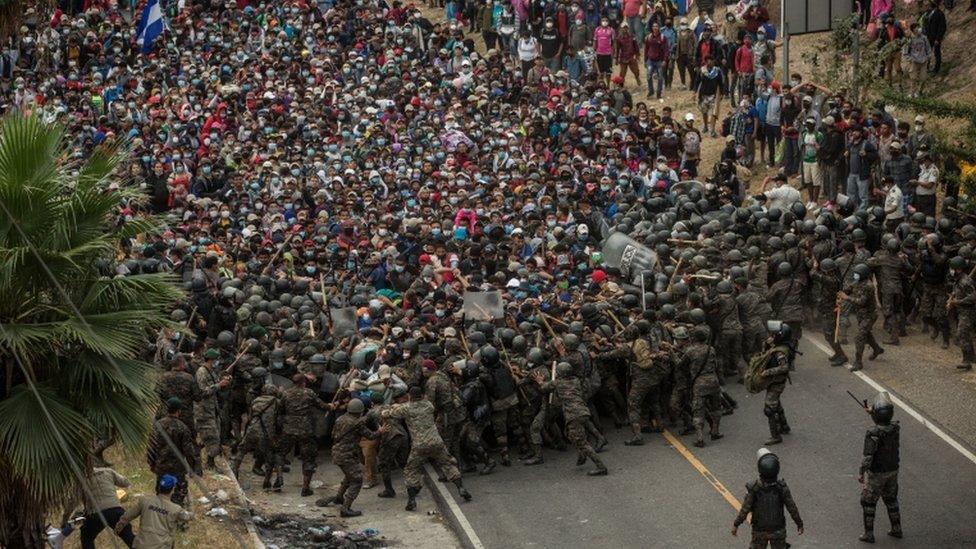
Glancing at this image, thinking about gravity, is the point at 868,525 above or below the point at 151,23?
below

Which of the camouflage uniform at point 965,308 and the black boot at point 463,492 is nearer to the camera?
the black boot at point 463,492

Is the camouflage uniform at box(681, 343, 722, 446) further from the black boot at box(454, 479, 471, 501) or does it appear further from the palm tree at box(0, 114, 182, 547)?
the palm tree at box(0, 114, 182, 547)

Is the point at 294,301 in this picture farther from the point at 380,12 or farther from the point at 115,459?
the point at 380,12

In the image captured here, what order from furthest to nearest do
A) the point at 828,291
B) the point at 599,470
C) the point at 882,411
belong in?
1. the point at 828,291
2. the point at 599,470
3. the point at 882,411

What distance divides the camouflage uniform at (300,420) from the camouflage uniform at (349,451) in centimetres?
62

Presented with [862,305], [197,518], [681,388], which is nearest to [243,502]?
[197,518]

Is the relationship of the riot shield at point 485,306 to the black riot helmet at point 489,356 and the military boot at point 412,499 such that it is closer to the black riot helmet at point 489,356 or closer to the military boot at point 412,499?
the black riot helmet at point 489,356

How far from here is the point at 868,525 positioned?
19.9 meters

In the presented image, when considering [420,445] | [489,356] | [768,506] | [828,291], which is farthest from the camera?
[828,291]

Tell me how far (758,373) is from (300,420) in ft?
18.6

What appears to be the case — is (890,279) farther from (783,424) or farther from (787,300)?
(783,424)

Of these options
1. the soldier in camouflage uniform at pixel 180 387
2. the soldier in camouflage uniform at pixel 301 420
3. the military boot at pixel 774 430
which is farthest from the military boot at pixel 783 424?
the soldier in camouflage uniform at pixel 180 387

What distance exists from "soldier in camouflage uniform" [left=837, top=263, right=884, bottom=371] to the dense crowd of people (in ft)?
0.14

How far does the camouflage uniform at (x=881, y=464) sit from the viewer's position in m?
19.6
